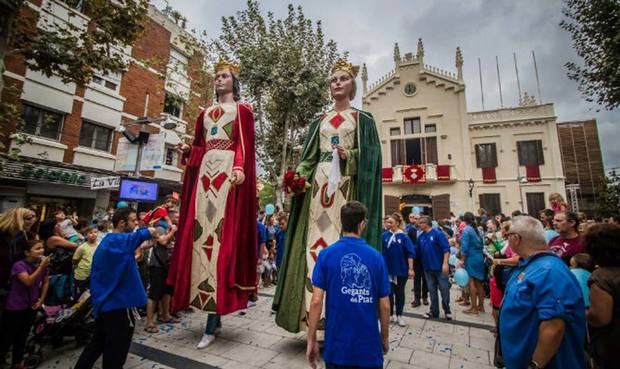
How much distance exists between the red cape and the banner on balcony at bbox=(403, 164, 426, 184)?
1604cm

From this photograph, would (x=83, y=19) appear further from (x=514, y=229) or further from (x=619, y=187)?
(x=619, y=187)

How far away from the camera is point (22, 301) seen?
115 inches

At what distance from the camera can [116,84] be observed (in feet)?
44.0

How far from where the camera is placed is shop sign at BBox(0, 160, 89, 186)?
370 inches

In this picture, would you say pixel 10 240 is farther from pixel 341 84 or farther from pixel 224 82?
pixel 341 84

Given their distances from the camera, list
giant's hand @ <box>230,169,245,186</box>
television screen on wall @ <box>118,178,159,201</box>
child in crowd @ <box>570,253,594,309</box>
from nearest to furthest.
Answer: child in crowd @ <box>570,253,594,309</box> < giant's hand @ <box>230,169,245,186</box> < television screen on wall @ <box>118,178,159,201</box>

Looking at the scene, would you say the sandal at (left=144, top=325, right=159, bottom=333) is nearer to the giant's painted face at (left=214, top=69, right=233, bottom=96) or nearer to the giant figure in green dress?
the giant figure in green dress

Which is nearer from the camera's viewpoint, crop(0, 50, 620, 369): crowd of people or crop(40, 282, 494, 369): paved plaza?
crop(0, 50, 620, 369): crowd of people

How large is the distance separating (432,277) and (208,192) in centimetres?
417

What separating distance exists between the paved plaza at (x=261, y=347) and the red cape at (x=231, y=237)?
1.49ft

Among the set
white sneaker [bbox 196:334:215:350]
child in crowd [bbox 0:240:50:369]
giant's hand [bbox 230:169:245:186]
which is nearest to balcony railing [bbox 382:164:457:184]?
giant's hand [bbox 230:169:245:186]

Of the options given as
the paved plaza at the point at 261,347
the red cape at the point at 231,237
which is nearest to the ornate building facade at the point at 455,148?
the paved plaza at the point at 261,347

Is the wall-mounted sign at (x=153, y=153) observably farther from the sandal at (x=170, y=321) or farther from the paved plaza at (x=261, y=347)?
the paved plaza at (x=261, y=347)

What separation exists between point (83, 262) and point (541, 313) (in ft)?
17.7
